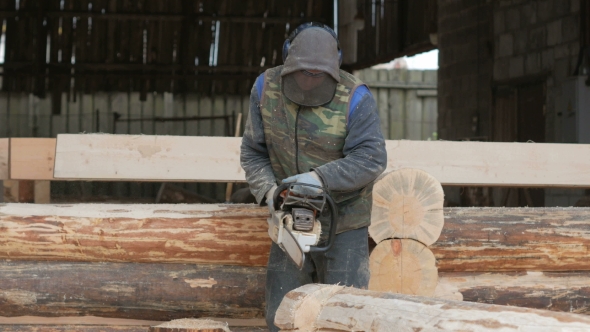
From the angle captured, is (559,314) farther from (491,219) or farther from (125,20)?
(125,20)

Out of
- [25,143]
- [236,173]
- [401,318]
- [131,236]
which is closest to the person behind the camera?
[401,318]

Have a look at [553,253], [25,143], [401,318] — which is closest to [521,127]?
[553,253]

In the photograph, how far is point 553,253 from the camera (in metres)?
5.03

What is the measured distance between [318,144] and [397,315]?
1207 mm

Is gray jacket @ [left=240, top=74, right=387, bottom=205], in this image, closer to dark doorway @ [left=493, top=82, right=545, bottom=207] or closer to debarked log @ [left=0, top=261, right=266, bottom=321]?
debarked log @ [left=0, top=261, right=266, bottom=321]

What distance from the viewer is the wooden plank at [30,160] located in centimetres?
579

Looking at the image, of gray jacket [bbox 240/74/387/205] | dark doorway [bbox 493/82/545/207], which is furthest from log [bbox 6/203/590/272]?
dark doorway [bbox 493/82/545/207]

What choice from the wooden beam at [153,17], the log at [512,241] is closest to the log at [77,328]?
the log at [512,241]

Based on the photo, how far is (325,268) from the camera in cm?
414

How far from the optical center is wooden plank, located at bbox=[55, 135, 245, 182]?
5297mm

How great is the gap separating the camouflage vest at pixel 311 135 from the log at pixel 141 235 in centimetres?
69

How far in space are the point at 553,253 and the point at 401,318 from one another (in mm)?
2319

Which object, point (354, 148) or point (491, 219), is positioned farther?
point (491, 219)

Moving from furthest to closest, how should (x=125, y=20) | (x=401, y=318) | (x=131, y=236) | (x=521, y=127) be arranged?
1. (x=125, y=20)
2. (x=521, y=127)
3. (x=131, y=236)
4. (x=401, y=318)
